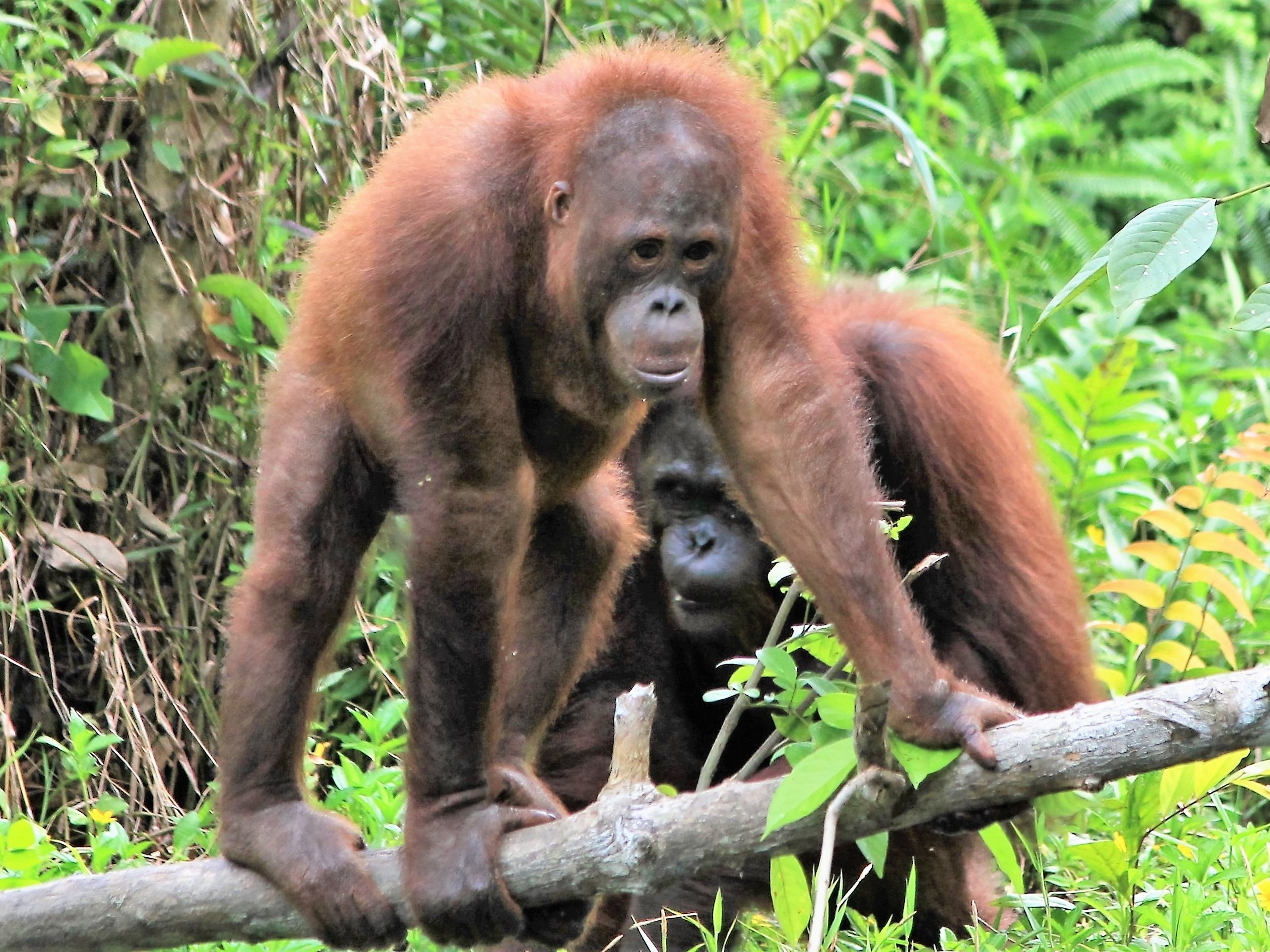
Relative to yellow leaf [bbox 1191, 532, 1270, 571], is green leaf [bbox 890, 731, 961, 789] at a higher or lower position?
higher

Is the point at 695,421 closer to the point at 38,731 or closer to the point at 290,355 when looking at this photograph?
the point at 290,355

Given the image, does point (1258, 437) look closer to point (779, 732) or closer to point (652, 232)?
point (779, 732)

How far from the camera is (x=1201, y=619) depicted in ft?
12.9

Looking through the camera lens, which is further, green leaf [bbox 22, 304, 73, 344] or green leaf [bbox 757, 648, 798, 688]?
green leaf [bbox 22, 304, 73, 344]

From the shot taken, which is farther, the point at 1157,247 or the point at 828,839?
the point at 828,839

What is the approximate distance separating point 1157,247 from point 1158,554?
2232 mm

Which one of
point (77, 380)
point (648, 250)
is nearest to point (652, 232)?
point (648, 250)

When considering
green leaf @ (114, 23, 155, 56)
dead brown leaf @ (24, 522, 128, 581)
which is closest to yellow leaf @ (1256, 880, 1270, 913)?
dead brown leaf @ (24, 522, 128, 581)

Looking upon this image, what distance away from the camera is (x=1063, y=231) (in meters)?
6.48

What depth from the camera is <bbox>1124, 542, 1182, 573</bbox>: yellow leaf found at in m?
4.09

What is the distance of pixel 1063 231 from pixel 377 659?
11.5 ft

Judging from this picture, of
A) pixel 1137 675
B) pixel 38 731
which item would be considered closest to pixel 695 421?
pixel 1137 675

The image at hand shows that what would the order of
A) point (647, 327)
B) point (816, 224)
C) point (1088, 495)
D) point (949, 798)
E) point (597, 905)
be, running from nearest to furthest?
point (949, 798)
point (647, 327)
point (597, 905)
point (1088, 495)
point (816, 224)

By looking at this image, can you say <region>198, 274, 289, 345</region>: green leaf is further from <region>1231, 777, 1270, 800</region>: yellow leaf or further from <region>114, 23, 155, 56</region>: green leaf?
<region>1231, 777, 1270, 800</region>: yellow leaf
